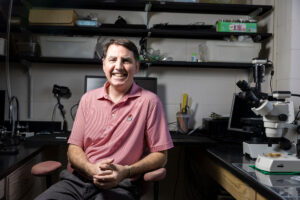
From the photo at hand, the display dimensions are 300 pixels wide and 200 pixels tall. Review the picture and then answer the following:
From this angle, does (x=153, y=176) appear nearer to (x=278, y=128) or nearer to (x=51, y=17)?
(x=278, y=128)

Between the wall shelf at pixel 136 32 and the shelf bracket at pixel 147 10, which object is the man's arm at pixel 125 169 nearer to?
the wall shelf at pixel 136 32

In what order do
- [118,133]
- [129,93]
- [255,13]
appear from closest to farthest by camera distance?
1. [118,133]
2. [129,93]
3. [255,13]

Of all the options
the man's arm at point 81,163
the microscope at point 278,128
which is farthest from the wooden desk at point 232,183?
the man's arm at point 81,163

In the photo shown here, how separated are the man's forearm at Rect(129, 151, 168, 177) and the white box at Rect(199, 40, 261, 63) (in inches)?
45.6

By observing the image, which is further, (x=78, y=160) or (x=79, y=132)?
(x=79, y=132)

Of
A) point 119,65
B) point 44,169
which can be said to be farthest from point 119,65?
point 44,169

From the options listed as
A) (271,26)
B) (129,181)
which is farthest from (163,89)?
(129,181)

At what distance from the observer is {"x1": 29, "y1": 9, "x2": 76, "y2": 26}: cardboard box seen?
2.12 meters

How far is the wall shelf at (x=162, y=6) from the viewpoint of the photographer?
7.28 feet

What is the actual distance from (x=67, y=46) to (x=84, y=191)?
1342mm

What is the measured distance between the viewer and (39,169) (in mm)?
1261

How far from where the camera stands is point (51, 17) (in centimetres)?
213

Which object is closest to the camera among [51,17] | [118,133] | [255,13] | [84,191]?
[84,191]

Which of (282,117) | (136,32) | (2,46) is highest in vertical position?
(136,32)
